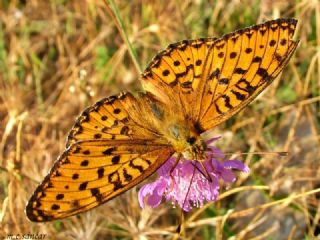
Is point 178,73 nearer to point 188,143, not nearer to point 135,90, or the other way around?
point 188,143

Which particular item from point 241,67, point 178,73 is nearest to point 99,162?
point 178,73

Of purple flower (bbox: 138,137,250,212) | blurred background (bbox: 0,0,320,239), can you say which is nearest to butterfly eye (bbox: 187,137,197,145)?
purple flower (bbox: 138,137,250,212)

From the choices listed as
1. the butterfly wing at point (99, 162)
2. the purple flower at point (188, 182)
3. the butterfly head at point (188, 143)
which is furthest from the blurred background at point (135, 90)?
the butterfly wing at point (99, 162)

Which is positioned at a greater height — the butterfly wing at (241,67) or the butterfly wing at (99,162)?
the butterfly wing at (241,67)

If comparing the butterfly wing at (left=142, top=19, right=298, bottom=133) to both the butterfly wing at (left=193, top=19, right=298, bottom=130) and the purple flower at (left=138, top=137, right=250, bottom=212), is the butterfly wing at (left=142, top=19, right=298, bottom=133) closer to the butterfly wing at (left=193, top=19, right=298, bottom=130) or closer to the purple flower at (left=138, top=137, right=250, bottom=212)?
the butterfly wing at (left=193, top=19, right=298, bottom=130)

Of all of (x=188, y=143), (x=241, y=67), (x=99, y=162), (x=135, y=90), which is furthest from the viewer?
(x=135, y=90)

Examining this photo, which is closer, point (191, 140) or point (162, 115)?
point (191, 140)

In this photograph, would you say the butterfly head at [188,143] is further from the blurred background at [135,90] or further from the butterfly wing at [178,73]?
the blurred background at [135,90]
